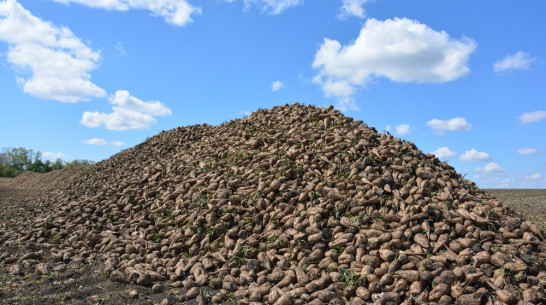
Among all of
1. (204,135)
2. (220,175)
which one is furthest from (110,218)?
(204,135)

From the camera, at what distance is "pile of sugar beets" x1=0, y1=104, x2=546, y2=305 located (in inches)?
184

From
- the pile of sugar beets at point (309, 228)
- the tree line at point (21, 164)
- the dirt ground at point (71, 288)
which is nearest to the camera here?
the pile of sugar beets at point (309, 228)

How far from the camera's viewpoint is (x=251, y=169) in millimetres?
7305

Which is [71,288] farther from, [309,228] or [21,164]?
[21,164]

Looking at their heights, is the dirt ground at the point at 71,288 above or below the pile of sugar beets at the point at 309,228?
below

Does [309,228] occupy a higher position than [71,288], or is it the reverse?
[309,228]

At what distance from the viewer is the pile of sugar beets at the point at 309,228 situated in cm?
468

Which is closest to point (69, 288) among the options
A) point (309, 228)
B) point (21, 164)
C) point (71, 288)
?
point (71, 288)

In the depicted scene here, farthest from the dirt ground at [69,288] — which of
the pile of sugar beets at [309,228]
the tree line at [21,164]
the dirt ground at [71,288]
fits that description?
the tree line at [21,164]

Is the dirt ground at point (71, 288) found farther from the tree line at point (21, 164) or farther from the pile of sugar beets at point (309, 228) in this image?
the tree line at point (21, 164)

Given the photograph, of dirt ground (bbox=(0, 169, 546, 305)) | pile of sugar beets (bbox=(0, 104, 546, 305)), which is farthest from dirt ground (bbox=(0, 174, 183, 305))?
pile of sugar beets (bbox=(0, 104, 546, 305))

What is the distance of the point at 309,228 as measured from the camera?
18.1 feet

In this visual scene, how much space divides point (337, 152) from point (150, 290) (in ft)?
12.5

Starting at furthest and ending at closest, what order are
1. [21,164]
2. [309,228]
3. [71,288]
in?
1. [21,164]
2. [309,228]
3. [71,288]
